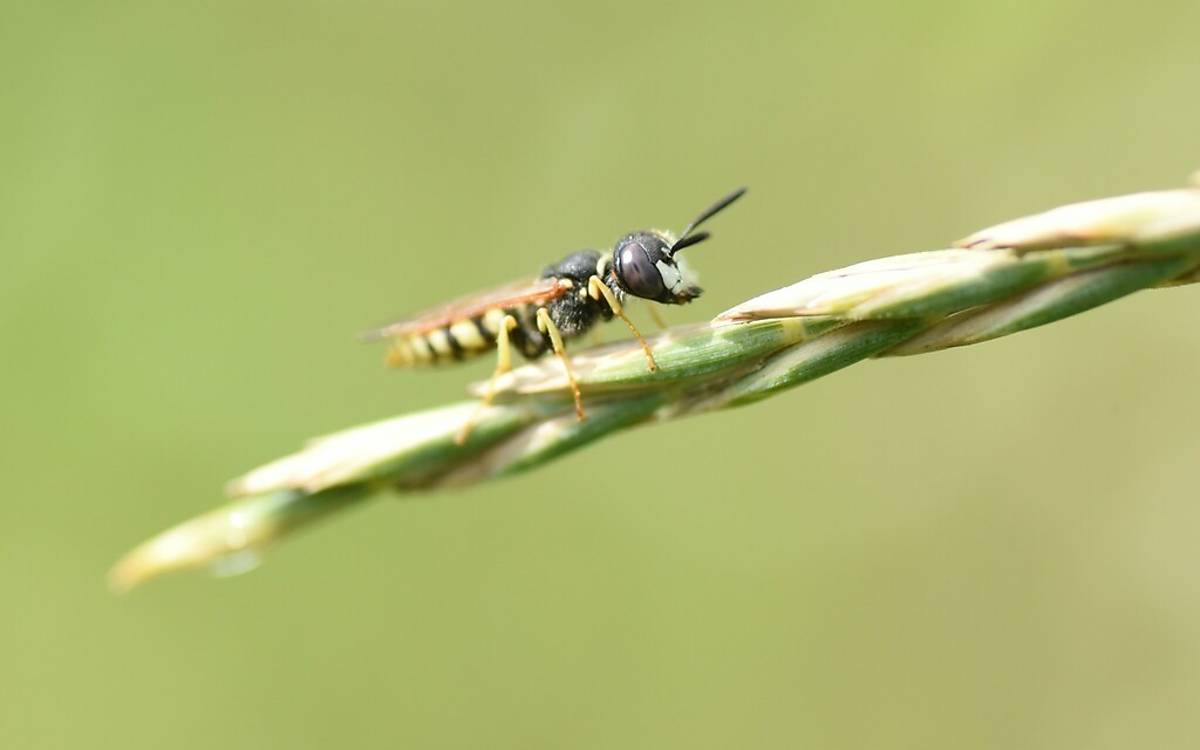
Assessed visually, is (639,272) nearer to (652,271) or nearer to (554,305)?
(652,271)

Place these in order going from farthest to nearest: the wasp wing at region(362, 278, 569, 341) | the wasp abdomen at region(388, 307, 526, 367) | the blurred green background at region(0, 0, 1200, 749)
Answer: the blurred green background at region(0, 0, 1200, 749), the wasp abdomen at region(388, 307, 526, 367), the wasp wing at region(362, 278, 569, 341)

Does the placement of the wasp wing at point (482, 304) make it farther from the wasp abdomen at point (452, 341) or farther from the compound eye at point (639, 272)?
the compound eye at point (639, 272)

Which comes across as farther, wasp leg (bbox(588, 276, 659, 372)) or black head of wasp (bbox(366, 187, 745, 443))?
wasp leg (bbox(588, 276, 659, 372))

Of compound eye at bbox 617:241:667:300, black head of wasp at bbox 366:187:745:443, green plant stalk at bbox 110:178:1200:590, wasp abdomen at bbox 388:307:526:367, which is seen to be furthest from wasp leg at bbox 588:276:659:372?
green plant stalk at bbox 110:178:1200:590

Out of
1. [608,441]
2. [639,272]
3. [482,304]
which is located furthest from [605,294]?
[608,441]

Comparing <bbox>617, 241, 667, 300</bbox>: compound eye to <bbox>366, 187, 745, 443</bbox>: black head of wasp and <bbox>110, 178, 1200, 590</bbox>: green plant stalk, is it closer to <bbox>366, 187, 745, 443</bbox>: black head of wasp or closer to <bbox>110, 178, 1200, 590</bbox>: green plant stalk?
<bbox>366, 187, 745, 443</bbox>: black head of wasp

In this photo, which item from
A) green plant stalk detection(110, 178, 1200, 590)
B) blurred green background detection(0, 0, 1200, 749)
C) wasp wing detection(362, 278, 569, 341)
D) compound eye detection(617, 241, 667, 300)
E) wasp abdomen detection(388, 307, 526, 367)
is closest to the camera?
green plant stalk detection(110, 178, 1200, 590)
